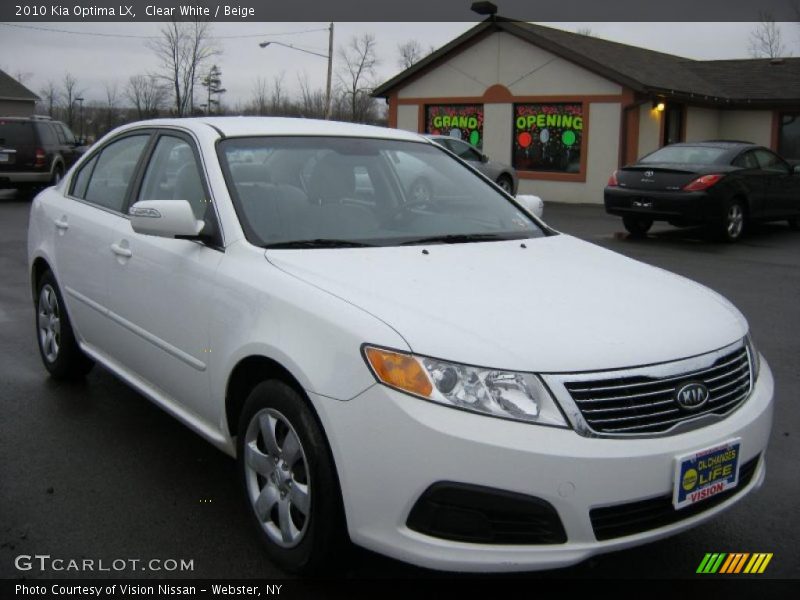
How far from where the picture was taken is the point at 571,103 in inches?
861

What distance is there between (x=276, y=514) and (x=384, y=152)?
2011mm

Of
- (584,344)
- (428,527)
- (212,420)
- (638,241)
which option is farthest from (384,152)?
(638,241)

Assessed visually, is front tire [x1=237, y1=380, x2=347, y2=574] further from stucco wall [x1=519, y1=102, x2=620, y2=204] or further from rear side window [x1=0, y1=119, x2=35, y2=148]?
stucco wall [x1=519, y1=102, x2=620, y2=204]

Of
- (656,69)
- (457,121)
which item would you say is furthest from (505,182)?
(656,69)

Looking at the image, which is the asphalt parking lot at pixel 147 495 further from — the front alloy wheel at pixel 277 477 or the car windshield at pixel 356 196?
the car windshield at pixel 356 196

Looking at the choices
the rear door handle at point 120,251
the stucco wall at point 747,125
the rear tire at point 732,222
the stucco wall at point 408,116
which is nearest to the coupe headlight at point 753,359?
the rear door handle at point 120,251

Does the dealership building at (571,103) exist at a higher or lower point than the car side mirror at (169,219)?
higher

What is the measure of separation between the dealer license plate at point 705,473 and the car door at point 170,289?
1.79m

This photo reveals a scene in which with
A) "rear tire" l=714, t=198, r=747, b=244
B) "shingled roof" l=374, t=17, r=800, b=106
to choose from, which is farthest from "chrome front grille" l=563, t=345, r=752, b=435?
"shingled roof" l=374, t=17, r=800, b=106

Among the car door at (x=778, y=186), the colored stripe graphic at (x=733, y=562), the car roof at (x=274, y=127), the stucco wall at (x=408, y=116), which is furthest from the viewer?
the stucco wall at (x=408, y=116)

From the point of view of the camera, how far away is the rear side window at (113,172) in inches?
183

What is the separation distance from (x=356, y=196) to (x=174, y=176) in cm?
92

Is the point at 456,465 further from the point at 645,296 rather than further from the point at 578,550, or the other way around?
the point at 645,296

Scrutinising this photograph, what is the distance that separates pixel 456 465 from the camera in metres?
2.53
